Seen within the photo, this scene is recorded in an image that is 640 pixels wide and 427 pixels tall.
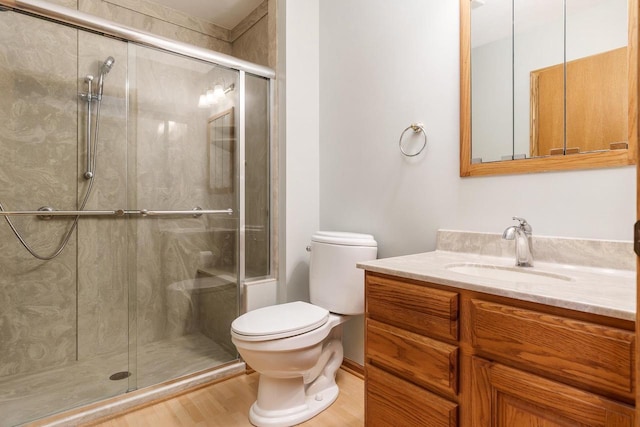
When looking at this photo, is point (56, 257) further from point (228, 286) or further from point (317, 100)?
point (317, 100)

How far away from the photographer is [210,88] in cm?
201

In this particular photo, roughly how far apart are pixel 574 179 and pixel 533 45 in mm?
522

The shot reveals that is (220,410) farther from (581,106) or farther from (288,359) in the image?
(581,106)

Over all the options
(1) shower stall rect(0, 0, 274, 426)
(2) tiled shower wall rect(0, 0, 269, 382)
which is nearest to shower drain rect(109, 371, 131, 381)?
(1) shower stall rect(0, 0, 274, 426)

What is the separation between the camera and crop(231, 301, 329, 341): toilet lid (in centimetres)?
144

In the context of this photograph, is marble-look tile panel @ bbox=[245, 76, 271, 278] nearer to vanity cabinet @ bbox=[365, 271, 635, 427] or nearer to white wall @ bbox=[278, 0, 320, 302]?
white wall @ bbox=[278, 0, 320, 302]

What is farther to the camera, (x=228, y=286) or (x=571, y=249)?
(x=228, y=286)

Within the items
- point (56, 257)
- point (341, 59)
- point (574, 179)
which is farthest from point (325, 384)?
point (341, 59)

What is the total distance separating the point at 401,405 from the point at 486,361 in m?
0.36

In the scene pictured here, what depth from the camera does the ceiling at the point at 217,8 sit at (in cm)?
245

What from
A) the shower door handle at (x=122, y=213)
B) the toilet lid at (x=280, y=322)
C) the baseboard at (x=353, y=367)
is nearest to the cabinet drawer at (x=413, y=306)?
the toilet lid at (x=280, y=322)

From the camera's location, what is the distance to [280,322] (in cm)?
153

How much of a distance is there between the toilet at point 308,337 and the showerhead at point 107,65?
1.44 metres

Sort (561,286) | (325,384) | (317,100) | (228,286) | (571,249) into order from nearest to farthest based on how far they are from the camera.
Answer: (561,286) < (571,249) < (325,384) < (228,286) < (317,100)
